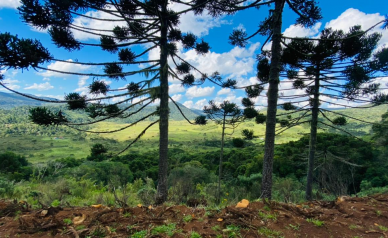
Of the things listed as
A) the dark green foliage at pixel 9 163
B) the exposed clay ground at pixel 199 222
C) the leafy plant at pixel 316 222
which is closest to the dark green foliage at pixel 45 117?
the exposed clay ground at pixel 199 222

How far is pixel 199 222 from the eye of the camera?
3176mm

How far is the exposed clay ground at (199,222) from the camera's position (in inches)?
110

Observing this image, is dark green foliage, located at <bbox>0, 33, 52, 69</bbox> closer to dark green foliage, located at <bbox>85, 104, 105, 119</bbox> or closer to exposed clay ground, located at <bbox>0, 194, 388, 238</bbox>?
dark green foliage, located at <bbox>85, 104, 105, 119</bbox>

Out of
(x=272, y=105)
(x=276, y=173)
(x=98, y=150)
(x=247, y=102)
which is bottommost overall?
(x=276, y=173)

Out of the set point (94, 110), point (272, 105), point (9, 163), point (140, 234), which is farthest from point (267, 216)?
point (9, 163)

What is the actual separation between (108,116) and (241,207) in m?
4.63

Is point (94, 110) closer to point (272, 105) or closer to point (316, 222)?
point (272, 105)

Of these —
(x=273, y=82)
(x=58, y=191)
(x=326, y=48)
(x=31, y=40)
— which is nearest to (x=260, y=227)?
(x=273, y=82)

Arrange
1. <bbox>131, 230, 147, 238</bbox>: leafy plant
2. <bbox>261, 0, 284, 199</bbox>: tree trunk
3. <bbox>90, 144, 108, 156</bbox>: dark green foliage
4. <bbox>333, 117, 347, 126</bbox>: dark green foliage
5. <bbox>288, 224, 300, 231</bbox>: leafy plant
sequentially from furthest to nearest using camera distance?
<bbox>333, 117, 347, 126</bbox>: dark green foliage < <bbox>90, 144, 108, 156</bbox>: dark green foliage < <bbox>261, 0, 284, 199</bbox>: tree trunk < <bbox>288, 224, 300, 231</bbox>: leafy plant < <bbox>131, 230, 147, 238</bbox>: leafy plant

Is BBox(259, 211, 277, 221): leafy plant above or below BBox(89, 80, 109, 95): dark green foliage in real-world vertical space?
below

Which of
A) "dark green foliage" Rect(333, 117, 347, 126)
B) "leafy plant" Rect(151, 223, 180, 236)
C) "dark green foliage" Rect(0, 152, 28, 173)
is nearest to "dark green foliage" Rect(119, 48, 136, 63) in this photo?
"leafy plant" Rect(151, 223, 180, 236)

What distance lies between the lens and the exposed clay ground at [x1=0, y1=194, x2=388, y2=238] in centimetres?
279

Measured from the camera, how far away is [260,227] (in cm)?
300

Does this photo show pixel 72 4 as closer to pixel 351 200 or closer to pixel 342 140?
pixel 351 200
